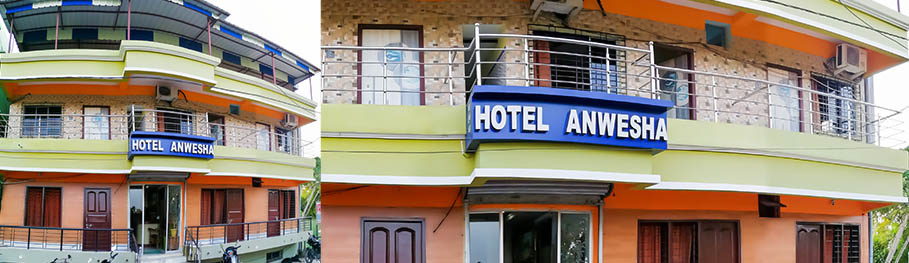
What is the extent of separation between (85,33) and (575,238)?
11.4ft

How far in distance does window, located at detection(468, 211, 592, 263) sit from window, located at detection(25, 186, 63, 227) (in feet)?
9.19

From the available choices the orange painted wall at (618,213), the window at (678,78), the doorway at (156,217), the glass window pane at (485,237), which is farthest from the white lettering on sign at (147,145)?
the window at (678,78)

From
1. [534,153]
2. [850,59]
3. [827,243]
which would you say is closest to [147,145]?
[534,153]

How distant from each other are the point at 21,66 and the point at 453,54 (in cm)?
284

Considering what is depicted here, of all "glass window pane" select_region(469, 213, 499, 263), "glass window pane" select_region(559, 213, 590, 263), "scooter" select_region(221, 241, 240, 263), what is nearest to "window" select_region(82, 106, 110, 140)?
"scooter" select_region(221, 241, 240, 263)

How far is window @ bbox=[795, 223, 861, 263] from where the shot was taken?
5551 millimetres

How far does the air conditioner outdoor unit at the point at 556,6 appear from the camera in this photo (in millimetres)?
4105

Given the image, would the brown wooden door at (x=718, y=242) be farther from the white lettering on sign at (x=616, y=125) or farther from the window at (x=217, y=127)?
the window at (x=217, y=127)

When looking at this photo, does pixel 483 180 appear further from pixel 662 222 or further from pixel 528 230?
pixel 662 222

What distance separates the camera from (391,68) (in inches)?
154

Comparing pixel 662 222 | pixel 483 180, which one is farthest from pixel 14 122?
pixel 662 222

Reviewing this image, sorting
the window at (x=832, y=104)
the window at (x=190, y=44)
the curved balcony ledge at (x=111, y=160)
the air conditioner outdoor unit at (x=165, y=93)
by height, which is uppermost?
the window at (x=832, y=104)

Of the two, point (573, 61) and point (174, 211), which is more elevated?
point (573, 61)

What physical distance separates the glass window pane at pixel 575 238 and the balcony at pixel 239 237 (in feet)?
9.35
